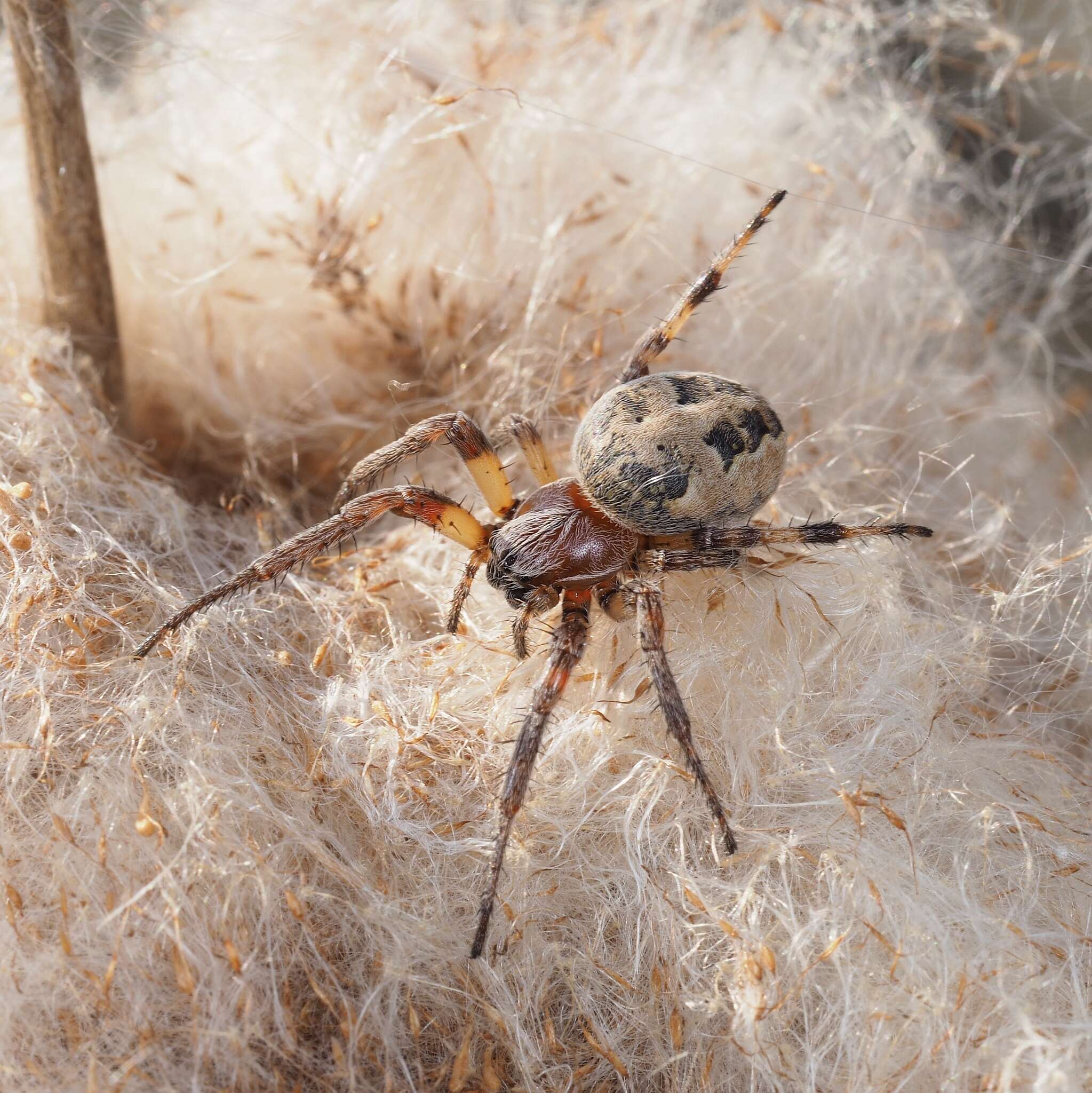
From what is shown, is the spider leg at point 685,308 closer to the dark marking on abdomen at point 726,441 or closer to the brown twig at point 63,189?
the dark marking on abdomen at point 726,441

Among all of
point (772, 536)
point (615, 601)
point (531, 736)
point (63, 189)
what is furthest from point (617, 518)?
point (63, 189)

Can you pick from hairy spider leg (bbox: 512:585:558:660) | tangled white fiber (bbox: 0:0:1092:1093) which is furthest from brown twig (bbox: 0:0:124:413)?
hairy spider leg (bbox: 512:585:558:660)

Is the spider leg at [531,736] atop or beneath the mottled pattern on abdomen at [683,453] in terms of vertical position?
beneath

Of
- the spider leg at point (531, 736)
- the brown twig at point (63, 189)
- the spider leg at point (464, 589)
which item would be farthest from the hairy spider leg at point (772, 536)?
the brown twig at point (63, 189)

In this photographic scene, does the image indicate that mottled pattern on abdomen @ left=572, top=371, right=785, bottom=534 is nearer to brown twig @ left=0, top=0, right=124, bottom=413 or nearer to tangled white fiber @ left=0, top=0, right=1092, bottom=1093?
tangled white fiber @ left=0, top=0, right=1092, bottom=1093

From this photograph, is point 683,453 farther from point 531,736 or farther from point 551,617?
point 531,736

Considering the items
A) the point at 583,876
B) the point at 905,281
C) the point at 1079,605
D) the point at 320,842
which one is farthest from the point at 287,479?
the point at 1079,605

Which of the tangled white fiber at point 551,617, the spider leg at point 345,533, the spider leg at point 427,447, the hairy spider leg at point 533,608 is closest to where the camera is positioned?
the tangled white fiber at point 551,617
